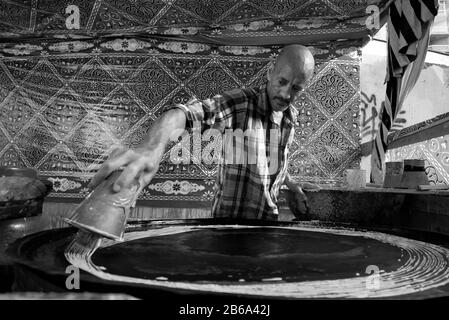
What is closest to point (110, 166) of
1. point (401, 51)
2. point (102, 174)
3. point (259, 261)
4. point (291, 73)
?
point (102, 174)

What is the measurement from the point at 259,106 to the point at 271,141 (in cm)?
16

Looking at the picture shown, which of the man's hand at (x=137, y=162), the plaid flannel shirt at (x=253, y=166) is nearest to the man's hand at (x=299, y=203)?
the plaid flannel shirt at (x=253, y=166)

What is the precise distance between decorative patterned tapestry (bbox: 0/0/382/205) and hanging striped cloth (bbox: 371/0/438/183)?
1.07 feet

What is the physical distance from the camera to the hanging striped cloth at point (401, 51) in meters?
2.55

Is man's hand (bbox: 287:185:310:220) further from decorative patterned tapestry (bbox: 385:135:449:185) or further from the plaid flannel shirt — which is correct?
decorative patterned tapestry (bbox: 385:135:449:185)

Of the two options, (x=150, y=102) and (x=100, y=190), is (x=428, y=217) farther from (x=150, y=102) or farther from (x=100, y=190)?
(x=150, y=102)

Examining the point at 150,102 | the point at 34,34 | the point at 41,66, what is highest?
the point at 34,34

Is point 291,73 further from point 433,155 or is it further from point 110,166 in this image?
point 433,155

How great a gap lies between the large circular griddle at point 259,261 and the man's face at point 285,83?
53cm

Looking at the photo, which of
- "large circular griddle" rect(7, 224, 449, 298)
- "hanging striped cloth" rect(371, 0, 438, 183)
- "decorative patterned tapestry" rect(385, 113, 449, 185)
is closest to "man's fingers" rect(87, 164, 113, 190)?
"large circular griddle" rect(7, 224, 449, 298)

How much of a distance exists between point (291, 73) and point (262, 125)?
32cm

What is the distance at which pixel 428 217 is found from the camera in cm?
159

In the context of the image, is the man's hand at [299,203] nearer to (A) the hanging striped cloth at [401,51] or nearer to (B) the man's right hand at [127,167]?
(B) the man's right hand at [127,167]

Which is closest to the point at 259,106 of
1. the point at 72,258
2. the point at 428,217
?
the point at 428,217
